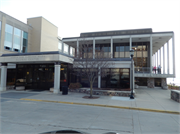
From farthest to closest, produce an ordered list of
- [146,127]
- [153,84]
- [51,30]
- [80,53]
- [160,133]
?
1. [51,30]
2. [153,84]
3. [80,53]
4. [146,127]
5. [160,133]

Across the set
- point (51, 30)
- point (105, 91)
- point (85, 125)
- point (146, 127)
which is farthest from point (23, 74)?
point (51, 30)

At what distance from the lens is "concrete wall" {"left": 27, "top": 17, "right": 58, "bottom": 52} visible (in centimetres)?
3134

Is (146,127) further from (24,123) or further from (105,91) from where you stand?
(105,91)

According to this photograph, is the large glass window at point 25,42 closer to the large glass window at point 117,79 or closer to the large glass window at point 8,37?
the large glass window at point 8,37

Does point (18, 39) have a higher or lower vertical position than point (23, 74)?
higher

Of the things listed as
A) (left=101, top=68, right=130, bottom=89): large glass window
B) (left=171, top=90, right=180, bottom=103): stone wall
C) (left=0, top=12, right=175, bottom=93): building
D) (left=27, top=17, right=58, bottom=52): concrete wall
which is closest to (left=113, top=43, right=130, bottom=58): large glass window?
(left=0, top=12, right=175, bottom=93): building

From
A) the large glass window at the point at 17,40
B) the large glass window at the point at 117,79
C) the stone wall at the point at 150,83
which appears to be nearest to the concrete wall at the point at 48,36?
the large glass window at the point at 17,40

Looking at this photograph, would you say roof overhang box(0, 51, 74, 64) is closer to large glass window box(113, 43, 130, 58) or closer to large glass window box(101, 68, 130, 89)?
large glass window box(101, 68, 130, 89)

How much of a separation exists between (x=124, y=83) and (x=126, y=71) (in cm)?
162

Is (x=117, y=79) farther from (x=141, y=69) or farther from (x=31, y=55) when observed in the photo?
(x=31, y=55)

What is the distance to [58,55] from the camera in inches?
567

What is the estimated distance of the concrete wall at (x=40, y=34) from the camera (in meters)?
31.3

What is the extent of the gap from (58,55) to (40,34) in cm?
2036

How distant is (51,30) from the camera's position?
3622 cm
